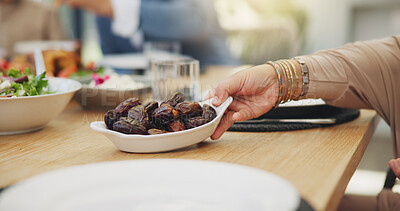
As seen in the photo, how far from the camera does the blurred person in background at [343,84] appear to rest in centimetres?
88

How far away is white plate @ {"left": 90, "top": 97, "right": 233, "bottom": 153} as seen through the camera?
26.6 inches

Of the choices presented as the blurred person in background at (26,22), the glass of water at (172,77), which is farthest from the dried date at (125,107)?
the blurred person in background at (26,22)

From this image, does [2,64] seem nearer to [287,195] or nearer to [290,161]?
[290,161]

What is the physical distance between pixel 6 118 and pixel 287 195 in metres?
0.65

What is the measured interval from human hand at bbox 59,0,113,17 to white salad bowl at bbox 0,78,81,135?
1.42 m

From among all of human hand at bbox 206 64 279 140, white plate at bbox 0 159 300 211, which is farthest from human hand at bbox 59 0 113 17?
white plate at bbox 0 159 300 211

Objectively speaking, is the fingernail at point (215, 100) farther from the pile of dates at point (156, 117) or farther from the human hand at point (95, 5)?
the human hand at point (95, 5)

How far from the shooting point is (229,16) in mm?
5059

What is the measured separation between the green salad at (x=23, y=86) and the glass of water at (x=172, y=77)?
0.32 meters

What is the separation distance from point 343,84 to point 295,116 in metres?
0.14

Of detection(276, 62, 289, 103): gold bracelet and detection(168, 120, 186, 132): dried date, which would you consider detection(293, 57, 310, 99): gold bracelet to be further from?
detection(168, 120, 186, 132): dried date

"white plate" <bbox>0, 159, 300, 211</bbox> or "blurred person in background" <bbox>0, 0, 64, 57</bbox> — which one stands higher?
"blurred person in background" <bbox>0, 0, 64, 57</bbox>

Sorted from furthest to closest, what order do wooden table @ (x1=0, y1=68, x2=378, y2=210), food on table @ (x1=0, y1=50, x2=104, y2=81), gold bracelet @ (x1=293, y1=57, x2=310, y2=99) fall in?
food on table @ (x1=0, y1=50, x2=104, y2=81) < gold bracelet @ (x1=293, y1=57, x2=310, y2=99) < wooden table @ (x1=0, y1=68, x2=378, y2=210)

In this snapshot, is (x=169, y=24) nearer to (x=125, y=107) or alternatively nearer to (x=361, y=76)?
(x=361, y=76)
